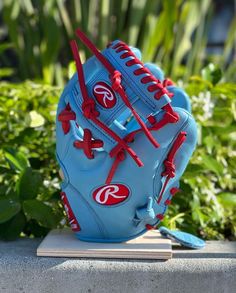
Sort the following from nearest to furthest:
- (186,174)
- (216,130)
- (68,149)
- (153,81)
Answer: (153,81) < (68,149) < (186,174) < (216,130)

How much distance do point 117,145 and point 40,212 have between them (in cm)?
42

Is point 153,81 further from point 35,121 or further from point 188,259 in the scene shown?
point 35,121

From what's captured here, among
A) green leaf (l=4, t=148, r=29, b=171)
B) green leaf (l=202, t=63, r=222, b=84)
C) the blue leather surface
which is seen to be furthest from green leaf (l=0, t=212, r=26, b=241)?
green leaf (l=202, t=63, r=222, b=84)

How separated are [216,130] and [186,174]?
271 mm

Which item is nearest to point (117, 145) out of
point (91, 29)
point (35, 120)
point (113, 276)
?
point (113, 276)

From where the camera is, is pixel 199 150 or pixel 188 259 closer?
pixel 188 259

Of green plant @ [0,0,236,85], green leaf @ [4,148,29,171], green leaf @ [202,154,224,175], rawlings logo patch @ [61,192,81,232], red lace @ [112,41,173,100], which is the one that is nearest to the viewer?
red lace @ [112,41,173,100]

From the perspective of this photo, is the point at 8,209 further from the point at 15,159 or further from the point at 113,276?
the point at 113,276

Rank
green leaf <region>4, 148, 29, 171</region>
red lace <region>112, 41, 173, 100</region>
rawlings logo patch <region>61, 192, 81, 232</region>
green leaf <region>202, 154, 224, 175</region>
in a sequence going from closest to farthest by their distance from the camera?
1. red lace <region>112, 41, 173, 100</region>
2. rawlings logo patch <region>61, 192, 81, 232</region>
3. green leaf <region>4, 148, 29, 171</region>
4. green leaf <region>202, 154, 224, 175</region>

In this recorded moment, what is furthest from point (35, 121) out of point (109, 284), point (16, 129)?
point (109, 284)

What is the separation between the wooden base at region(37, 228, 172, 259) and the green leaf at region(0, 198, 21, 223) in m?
0.16

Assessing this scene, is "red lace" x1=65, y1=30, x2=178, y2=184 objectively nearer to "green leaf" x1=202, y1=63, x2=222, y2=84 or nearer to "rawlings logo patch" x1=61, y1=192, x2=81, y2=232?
"rawlings logo patch" x1=61, y1=192, x2=81, y2=232

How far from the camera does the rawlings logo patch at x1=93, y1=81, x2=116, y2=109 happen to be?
1.83m

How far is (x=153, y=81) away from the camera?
180 cm
